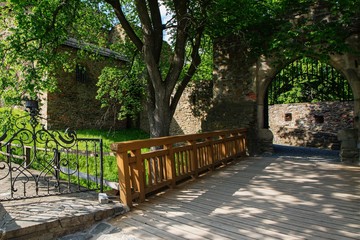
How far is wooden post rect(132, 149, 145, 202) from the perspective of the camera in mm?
4000

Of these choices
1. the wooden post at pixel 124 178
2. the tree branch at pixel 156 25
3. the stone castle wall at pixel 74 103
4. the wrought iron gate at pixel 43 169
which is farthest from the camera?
the stone castle wall at pixel 74 103

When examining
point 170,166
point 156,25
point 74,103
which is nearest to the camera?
point 170,166

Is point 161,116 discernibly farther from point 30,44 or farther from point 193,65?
point 30,44

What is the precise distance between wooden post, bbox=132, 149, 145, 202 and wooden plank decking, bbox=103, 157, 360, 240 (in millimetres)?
162

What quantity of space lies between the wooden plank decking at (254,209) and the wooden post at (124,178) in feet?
0.58

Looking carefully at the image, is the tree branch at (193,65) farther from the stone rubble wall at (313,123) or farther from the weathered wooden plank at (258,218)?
the stone rubble wall at (313,123)

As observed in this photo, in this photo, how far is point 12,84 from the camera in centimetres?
585

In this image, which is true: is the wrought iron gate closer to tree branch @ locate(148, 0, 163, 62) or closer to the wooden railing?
the wooden railing

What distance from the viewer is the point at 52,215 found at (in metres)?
3.12

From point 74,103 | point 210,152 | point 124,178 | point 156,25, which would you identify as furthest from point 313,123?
point 124,178

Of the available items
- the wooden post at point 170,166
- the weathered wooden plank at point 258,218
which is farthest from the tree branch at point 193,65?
the weathered wooden plank at point 258,218

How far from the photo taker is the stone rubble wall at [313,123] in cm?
1219

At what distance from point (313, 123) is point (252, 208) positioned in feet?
38.7

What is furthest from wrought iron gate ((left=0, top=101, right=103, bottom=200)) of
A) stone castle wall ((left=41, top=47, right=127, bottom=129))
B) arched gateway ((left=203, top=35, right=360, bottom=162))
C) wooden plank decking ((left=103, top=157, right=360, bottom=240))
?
stone castle wall ((left=41, top=47, right=127, bottom=129))
